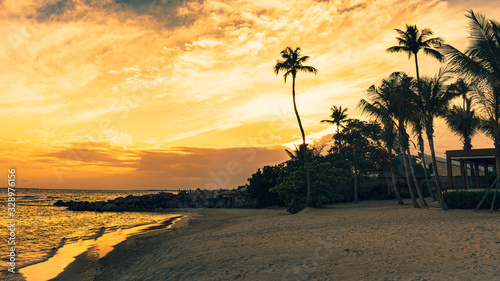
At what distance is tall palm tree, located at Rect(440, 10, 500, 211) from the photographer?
16.4 meters

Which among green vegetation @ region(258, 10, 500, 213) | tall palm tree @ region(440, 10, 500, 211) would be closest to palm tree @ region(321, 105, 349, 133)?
green vegetation @ region(258, 10, 500, 213)

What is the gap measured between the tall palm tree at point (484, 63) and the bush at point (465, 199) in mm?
1656

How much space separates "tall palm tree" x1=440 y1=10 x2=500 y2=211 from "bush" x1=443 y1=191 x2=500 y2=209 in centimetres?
166

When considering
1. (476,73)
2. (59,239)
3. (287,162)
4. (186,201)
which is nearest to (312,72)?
(287,162)

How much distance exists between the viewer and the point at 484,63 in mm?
17031

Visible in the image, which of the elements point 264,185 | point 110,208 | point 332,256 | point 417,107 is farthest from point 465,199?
point 110,208

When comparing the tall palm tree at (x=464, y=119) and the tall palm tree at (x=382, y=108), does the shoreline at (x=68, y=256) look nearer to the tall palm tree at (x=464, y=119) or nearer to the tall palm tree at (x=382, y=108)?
the tall palm tree at (x=382, y=108)

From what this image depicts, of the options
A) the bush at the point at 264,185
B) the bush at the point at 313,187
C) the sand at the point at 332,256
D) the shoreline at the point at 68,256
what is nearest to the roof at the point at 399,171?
the bush at the point at 313,187

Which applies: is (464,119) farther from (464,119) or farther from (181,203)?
(181,203)

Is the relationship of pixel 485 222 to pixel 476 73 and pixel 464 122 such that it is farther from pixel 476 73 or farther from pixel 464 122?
pixel 464 122

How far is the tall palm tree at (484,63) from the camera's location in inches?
645

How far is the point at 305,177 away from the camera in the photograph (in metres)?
28.8

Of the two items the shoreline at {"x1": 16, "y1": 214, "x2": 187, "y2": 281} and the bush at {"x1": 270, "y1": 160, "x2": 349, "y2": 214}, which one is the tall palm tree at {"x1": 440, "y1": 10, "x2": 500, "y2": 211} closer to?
the bush at {"x1": 270, "y1": 160, "x2": 349, "y2": 214}

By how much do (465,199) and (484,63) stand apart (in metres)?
8.31
